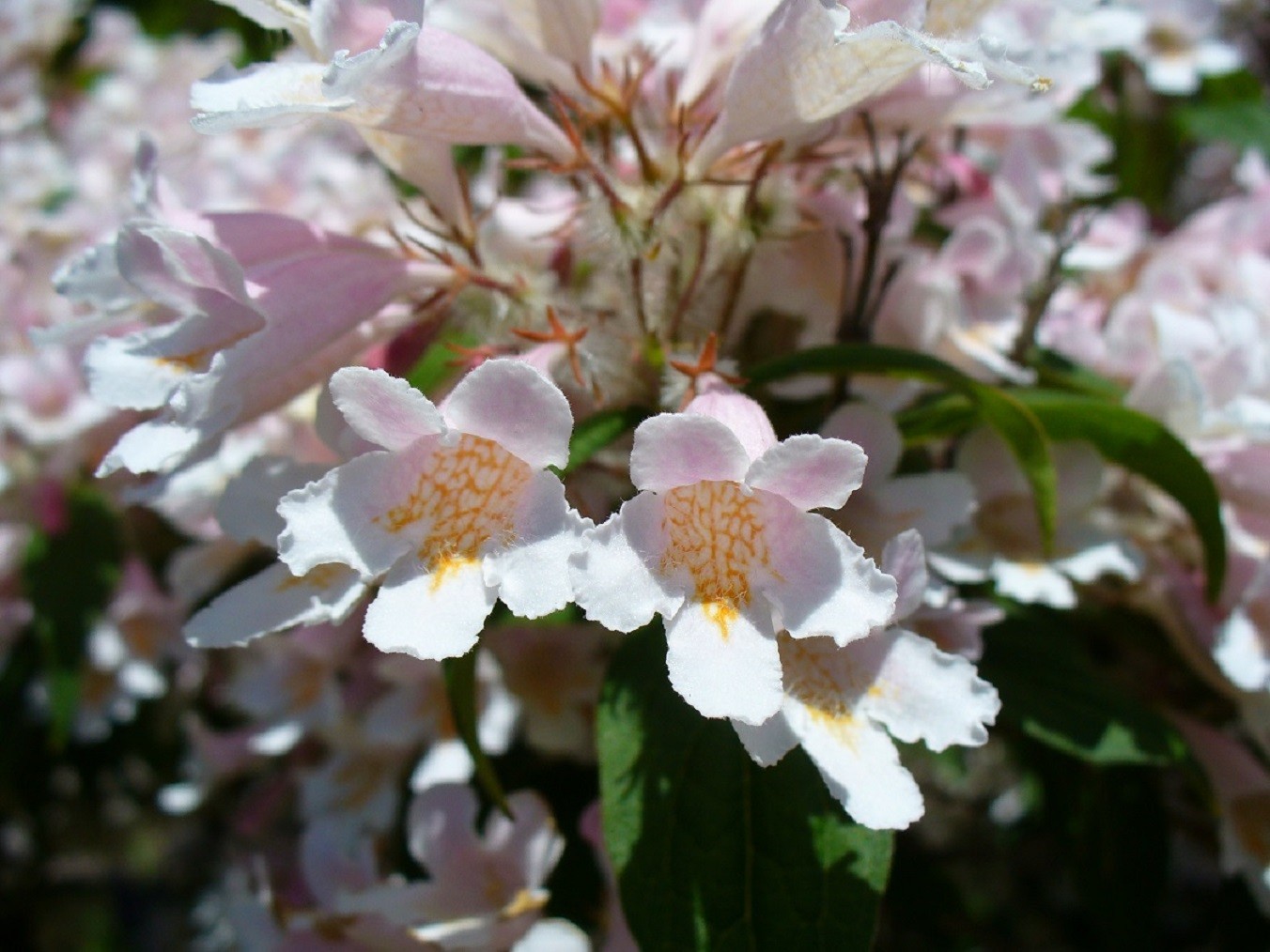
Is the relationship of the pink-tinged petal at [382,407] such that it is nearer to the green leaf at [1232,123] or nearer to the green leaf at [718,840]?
the green leaf at [718,840]

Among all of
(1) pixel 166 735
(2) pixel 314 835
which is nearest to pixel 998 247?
(2) pixel 314 835

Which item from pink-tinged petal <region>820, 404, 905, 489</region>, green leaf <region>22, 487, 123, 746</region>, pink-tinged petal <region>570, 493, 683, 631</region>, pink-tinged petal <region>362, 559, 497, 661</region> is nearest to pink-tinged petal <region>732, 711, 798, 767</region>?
pink-tinged petal <region>570, 493, 683, 631</region>

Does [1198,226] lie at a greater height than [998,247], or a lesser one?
lesser

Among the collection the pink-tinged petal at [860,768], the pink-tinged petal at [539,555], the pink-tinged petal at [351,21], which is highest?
the pink-tinged petal at [351,21]

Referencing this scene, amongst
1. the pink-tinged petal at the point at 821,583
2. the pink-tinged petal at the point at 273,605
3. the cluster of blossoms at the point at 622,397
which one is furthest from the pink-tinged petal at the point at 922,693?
the pink-tinged petal at the point at 273,605

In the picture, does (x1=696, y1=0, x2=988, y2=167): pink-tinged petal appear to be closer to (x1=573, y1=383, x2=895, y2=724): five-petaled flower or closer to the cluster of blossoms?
the cluster of blossoms

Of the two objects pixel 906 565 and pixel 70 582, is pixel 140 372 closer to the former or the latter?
pixel 906 565

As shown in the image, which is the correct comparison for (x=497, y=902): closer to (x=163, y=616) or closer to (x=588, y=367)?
(x=588, y=367)
